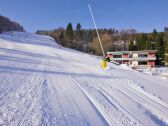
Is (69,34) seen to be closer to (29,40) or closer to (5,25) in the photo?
(29,40)

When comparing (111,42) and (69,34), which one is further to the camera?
(111,42)

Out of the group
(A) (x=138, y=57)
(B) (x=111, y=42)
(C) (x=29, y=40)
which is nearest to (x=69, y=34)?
(B) (x=111, y=42)

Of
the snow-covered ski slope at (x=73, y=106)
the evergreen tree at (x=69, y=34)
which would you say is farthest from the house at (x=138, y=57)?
the snow-covered ski slope at (x=73, y=106)

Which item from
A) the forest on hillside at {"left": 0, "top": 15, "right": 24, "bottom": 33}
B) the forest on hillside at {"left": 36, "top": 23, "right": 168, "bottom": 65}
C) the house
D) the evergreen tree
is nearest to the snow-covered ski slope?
the forest on hillside at {"left": 36, "top": 23, "right": 168, "bottom": 65}

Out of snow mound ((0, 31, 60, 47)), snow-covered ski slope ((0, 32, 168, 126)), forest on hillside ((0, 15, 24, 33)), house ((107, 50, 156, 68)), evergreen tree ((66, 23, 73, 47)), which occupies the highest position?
forest on hillside ((0, 15, 24, 33))

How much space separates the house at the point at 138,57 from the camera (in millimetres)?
86375

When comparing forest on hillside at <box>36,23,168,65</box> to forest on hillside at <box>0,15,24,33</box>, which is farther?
forest on hillside at <box>0,15,24,33</box>

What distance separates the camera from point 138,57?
87875 mm

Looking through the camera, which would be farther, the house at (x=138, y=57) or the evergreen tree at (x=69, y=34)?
the evergreen tree at (x=69, y=34)

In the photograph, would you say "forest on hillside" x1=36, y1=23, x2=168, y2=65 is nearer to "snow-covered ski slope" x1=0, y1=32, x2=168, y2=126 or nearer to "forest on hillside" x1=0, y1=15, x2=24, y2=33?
"forest on hillside" x1=0, y1=15, x2=24, y2=33

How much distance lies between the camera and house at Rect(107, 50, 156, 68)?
86.4 m

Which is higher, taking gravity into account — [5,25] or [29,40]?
[5,25]

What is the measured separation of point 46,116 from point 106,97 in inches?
130

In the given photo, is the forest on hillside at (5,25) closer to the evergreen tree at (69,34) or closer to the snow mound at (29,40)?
the evergreen tree at (69,34)
